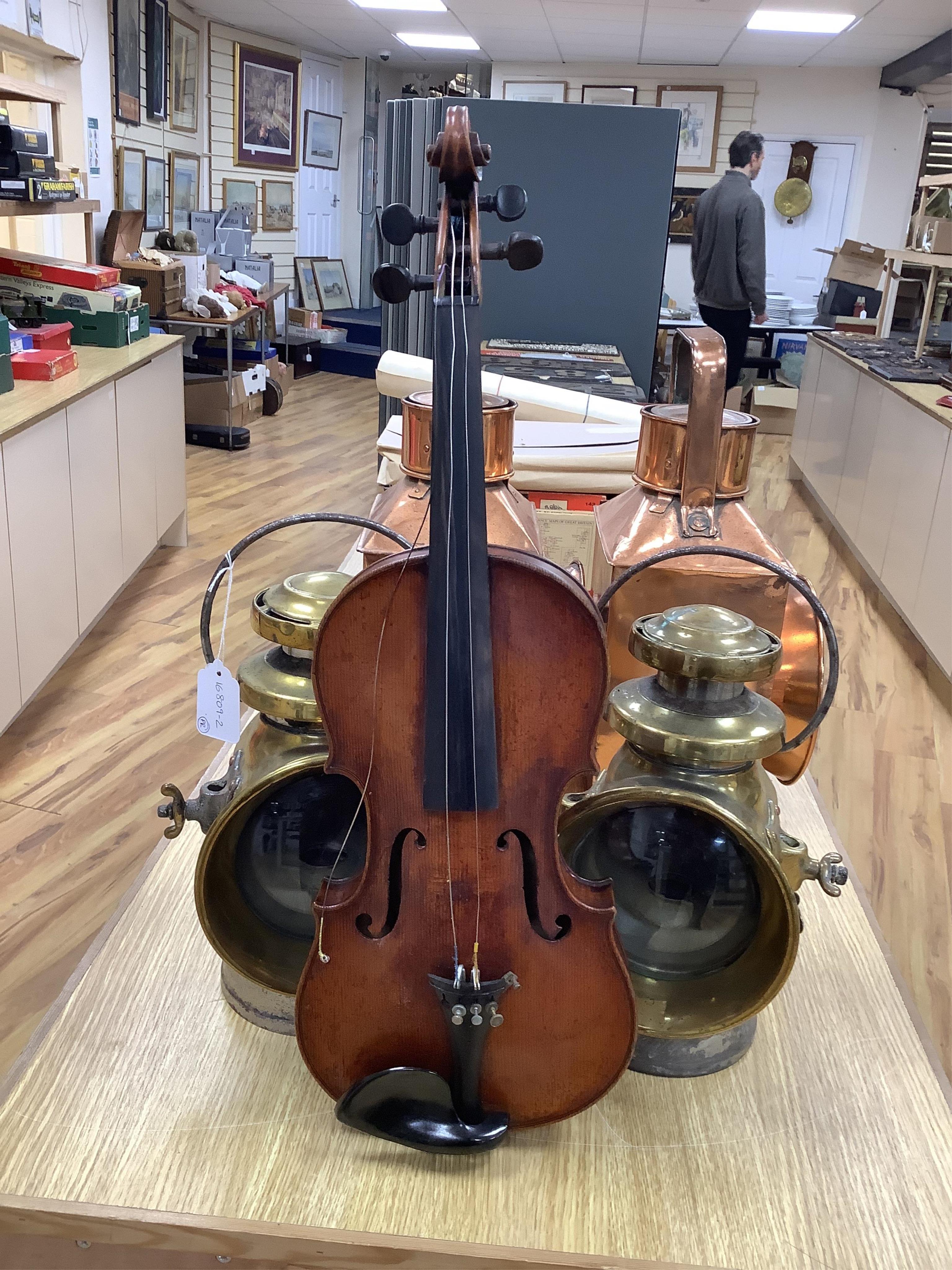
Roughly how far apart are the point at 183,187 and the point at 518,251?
747 centimetres

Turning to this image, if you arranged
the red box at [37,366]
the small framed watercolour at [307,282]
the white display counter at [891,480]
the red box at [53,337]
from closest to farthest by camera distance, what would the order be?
the red box at [37,366]
the red box at [53,337]
the white display counter at [891,480]
the small framed watercolour at [307,282]

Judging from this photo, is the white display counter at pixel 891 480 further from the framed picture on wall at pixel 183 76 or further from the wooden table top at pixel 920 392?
the framed picture on wall at pixel 183 76

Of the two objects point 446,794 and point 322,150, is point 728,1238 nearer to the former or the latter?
point 446,794

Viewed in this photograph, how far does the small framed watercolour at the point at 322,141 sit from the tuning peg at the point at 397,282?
9267 millimetres

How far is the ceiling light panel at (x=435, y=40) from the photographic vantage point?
7906 mm

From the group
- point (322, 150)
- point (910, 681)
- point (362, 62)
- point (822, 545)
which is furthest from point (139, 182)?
point (910, 681)

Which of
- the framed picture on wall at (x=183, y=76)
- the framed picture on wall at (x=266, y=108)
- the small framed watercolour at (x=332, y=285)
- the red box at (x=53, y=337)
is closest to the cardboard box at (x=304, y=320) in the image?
the small framed watercolour at (x=332, y=285)

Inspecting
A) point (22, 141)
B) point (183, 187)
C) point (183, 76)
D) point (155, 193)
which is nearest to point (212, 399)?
point (155, 193)

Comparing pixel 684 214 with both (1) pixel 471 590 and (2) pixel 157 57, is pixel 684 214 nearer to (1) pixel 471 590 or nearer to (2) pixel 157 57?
(2) pixel 157 57

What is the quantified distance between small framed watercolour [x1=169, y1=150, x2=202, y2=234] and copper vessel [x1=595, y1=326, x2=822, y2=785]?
676 cm

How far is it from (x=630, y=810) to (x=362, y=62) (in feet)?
33.5

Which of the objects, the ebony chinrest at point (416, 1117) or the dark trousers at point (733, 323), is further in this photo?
the dark trousers at point (733, 323)

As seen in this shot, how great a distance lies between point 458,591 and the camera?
1.95ft

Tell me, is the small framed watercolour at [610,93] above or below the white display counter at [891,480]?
above
